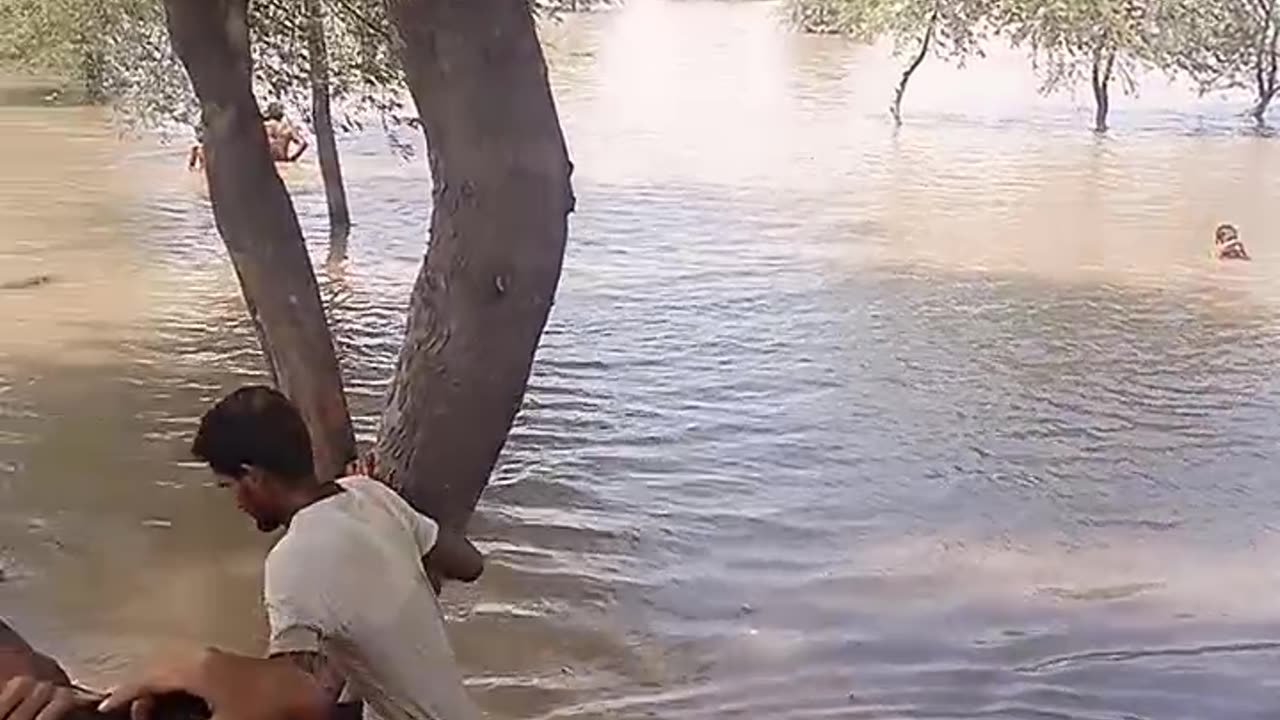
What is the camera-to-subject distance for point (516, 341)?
4.09 m

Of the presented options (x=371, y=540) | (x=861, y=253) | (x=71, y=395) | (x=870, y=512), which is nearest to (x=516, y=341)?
(x=371, y=540)

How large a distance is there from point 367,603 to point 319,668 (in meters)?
0.16

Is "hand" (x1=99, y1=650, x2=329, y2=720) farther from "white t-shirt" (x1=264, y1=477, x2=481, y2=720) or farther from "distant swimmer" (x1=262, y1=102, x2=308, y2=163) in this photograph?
"distant swimmer" (x1=262, y1=102, x2=308, y2=163)

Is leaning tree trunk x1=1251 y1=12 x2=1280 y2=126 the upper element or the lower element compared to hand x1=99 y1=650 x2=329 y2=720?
lower

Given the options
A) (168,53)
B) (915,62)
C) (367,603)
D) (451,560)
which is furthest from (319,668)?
(915,62)

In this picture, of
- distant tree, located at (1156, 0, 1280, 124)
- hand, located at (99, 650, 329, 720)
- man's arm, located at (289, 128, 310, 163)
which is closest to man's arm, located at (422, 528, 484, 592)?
hand, located at (99, 650, 329, 720)

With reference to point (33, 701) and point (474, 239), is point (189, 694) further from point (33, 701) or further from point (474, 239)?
point (474, 239)

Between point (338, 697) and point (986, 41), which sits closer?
point (338, 697)

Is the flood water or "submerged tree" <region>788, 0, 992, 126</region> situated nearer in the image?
the flood water

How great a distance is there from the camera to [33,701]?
201 centimetres

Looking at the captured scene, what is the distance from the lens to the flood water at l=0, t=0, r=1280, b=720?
7.34 m

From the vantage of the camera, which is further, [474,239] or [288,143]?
[288,143]

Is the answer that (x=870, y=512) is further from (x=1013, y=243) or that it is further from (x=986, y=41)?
(x=986, y=41)

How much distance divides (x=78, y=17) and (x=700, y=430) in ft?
38.6
